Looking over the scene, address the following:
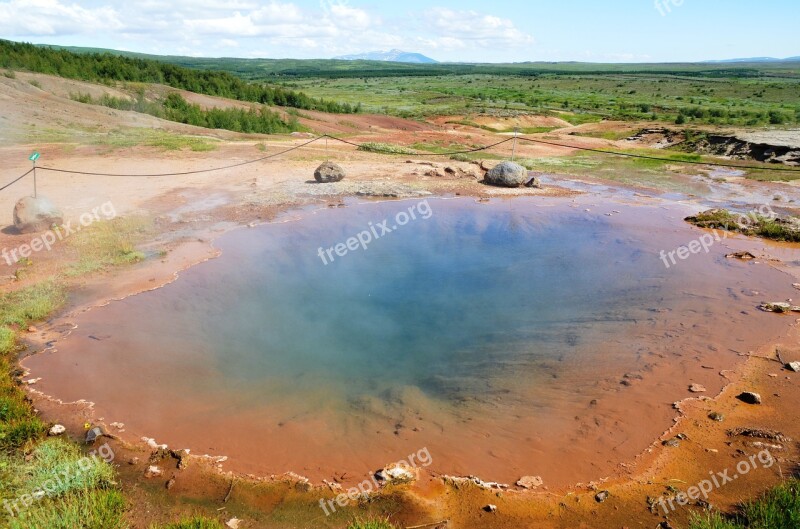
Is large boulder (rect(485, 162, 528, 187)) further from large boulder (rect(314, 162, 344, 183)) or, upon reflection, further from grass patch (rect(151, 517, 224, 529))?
grass patch (rect(151, 517, 224, 529))

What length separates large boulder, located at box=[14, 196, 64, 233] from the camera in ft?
38.9

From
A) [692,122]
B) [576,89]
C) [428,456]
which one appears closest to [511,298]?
[428,456]

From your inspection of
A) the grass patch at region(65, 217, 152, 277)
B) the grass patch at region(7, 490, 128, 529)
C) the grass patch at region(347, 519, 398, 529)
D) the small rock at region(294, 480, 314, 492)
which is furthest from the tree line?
the grass patch at region(347, 519, 398, 529)

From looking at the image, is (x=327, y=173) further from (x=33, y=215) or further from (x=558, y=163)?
(x=558, y=163)

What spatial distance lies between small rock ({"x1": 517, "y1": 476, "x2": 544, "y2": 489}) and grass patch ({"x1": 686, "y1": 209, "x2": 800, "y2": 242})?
12696 millimetres

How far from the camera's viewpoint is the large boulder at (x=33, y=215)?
38.9ft

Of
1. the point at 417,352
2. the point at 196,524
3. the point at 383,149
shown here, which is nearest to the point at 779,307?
the point at 417,352

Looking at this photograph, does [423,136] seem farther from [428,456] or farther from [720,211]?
[428,456]

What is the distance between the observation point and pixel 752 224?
1500 centimetres

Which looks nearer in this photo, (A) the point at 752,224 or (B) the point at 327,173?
(A) the point at 752,224

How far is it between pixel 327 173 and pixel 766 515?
16324mm

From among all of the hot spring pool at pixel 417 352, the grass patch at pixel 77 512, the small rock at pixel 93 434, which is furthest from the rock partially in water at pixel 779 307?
the small rock at pixel 93 434

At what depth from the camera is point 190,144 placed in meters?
23.5

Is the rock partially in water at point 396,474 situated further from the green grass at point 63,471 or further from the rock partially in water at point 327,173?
the rock partially in water at point 327,173
